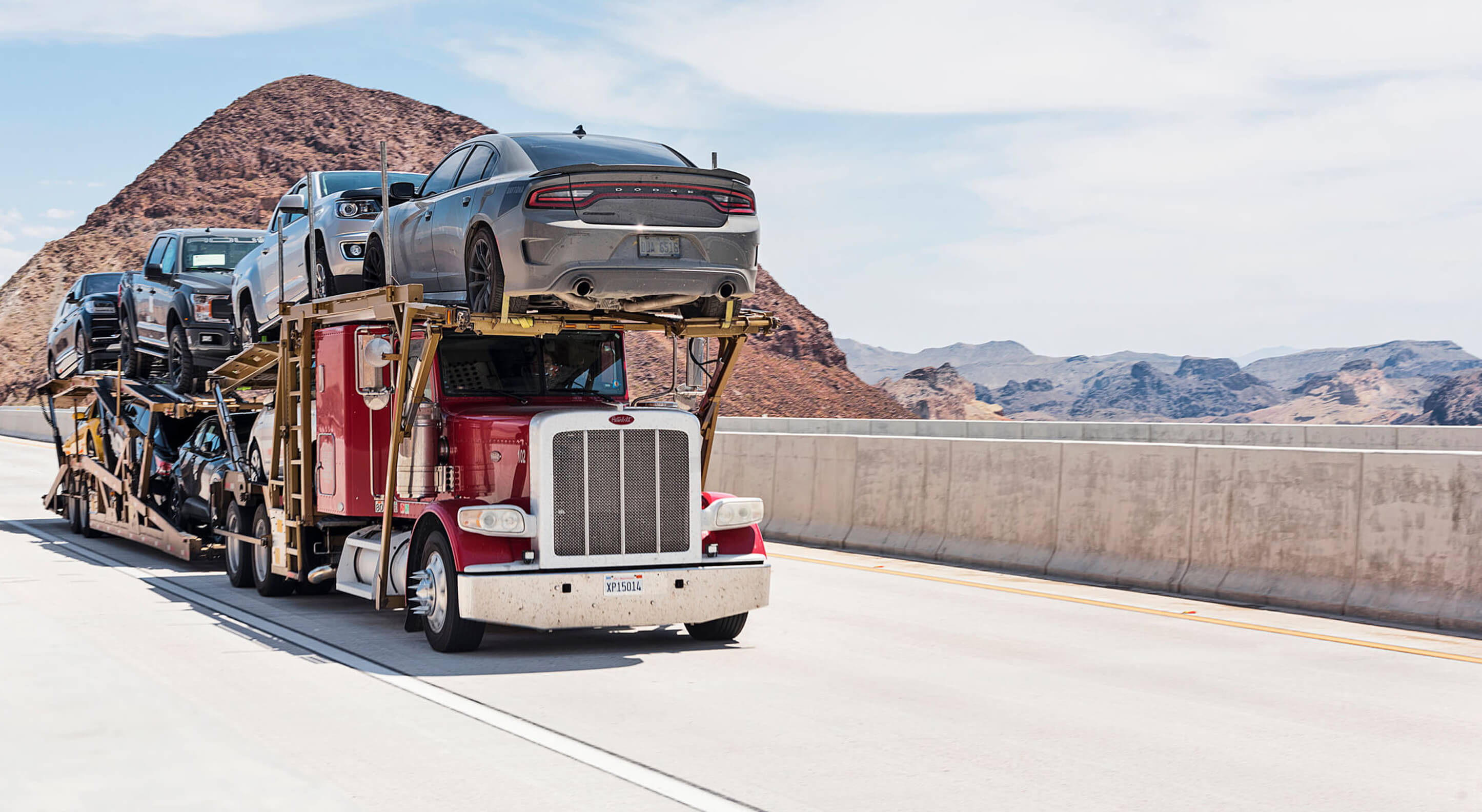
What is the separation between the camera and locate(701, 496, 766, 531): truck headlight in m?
10.3

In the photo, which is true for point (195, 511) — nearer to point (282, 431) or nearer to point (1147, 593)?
point (282, 431)

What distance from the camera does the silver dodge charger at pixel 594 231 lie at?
9703 mm

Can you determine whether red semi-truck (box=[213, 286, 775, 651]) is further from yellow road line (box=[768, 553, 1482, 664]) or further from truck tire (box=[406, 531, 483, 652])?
yellow road line (box=[768, 553, 1482, 664])

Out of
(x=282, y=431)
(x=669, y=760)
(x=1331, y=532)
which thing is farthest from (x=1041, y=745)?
(x=282, y=431)

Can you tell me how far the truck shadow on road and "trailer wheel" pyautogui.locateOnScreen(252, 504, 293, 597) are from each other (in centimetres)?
8

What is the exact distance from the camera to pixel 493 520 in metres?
9.54

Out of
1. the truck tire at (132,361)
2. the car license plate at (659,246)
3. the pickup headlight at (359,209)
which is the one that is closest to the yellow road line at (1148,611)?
the car license plate at (659,246)

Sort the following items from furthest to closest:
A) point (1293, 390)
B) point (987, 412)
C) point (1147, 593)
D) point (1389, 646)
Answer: point (1293, 390), point (987, 412), point (1147, 593), point (1389, 646)

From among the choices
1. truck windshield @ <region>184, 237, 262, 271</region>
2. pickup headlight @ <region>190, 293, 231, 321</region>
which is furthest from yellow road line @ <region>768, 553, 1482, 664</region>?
truck windshield @ <region>184, 237, 262, 271</region>

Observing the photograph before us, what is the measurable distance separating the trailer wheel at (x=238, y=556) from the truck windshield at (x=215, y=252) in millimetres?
4941

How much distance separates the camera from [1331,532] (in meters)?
12.1

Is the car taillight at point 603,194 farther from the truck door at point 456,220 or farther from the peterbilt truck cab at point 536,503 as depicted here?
the peterbilt truck cab at point 536,503

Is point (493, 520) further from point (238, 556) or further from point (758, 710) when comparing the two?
point (238, 556)

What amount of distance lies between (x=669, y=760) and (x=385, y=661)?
10.8 feet
